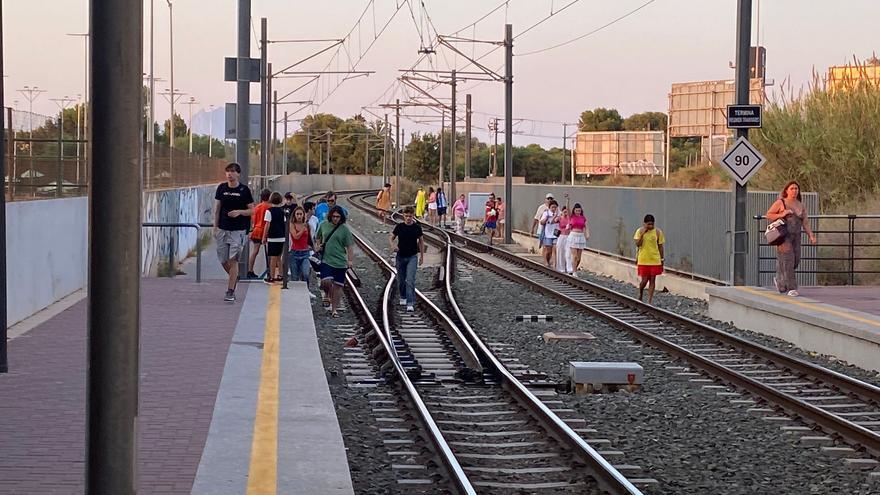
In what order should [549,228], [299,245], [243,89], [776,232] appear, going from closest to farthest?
[776,232] → [299,245] → [243,89] → [549,228]

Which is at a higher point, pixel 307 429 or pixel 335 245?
pixel 335 245

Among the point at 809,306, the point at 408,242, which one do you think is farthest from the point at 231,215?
the point at 809,306

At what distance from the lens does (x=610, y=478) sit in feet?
29.3

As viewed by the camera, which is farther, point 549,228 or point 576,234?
point 549,228

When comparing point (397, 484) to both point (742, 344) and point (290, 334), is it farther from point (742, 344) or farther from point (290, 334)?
point (742, 344)

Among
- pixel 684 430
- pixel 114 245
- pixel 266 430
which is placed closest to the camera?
pixel 114 245

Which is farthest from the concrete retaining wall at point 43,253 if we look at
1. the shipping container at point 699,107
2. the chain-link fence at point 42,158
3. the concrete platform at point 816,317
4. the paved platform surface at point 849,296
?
the shipping container at point 699,107

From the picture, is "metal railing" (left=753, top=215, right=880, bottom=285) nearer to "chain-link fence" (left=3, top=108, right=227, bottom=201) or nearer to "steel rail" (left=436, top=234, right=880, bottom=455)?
"steel rail" (left=436, top=234, right=880, bottom=455)

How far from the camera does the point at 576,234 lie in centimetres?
2888

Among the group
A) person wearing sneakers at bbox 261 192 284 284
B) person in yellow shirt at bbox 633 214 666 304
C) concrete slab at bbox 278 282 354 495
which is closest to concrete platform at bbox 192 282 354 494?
concrete slab at bbox 278 282 354 495

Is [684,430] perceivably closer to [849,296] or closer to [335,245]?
[335,245]

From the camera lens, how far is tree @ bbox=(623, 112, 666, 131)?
460 feet

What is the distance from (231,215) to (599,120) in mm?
117146

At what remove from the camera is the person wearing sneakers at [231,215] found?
18.1m
